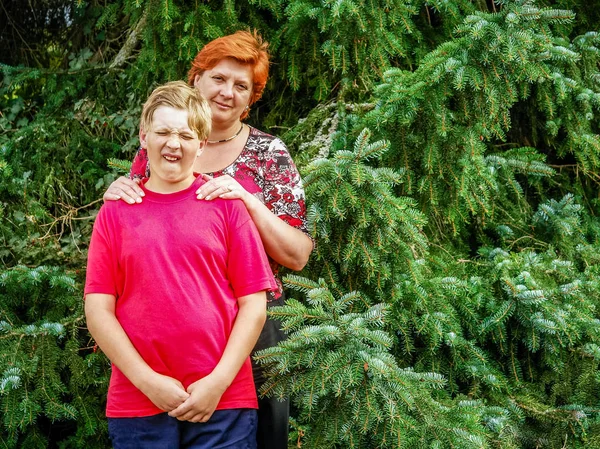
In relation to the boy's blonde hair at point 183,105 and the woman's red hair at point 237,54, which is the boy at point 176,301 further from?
the woman's red hair at point 237,54

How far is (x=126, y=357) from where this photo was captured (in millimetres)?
1992

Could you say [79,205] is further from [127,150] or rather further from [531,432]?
[531,432]

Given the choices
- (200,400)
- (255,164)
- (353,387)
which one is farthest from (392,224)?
(200,400)

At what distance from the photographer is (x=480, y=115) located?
3.09 m

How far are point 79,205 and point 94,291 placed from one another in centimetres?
223

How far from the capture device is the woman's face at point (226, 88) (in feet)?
8.39

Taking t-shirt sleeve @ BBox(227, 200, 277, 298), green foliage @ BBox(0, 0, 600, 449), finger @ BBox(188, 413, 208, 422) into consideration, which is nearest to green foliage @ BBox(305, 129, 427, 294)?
green foliage @ BBox(0, 0, 600, 449)

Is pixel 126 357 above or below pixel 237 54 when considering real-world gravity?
below

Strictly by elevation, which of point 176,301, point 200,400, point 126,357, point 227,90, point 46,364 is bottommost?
point 46,364

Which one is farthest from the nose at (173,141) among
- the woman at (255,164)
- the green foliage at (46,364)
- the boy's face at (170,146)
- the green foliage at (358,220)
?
the green foliage at (46,364)

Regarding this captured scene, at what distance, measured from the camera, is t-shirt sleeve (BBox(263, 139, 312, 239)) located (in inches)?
99.1

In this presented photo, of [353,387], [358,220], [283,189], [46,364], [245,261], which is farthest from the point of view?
[46,364]

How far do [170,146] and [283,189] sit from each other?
1.90 feet

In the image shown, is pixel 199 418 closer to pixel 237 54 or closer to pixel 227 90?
pixel 227 90
